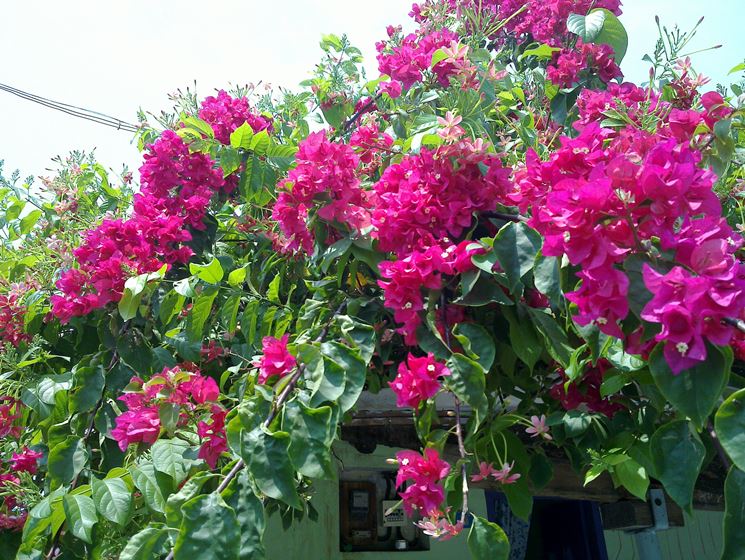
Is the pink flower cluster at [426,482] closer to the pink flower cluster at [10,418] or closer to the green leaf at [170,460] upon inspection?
the green leaf at [170,460]

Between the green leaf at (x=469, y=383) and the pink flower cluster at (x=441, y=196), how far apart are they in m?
0.25

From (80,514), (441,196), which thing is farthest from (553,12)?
(80,514)

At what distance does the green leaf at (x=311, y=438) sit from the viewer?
3.35 ft

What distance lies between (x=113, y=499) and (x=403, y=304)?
2.23ft

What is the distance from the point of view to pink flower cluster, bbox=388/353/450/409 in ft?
3.81

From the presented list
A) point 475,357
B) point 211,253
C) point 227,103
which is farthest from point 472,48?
point 475,357

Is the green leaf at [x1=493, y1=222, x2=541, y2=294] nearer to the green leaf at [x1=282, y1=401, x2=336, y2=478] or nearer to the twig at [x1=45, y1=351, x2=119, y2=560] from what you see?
the green leaf at [x1=282, y1=401, x2=336, y2=478]

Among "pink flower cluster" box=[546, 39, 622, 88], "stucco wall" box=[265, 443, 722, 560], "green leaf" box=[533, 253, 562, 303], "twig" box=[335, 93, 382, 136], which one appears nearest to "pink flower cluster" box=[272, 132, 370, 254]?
"green leaf" box=[533, 253, 562, 303]

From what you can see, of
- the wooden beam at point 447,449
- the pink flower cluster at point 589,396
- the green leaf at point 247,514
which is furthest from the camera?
the wooden beam at point 447,449

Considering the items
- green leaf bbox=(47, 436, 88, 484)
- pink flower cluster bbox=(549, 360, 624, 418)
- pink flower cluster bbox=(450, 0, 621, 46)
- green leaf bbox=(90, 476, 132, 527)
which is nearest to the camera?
green leaf bbox=(90, 476, 132, 527)

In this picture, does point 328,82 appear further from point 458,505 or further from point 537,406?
point 458,505

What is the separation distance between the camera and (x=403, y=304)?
124 centimetres

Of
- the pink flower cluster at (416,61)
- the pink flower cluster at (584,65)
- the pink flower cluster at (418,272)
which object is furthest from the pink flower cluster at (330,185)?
the pink flower cluster at (584,65)

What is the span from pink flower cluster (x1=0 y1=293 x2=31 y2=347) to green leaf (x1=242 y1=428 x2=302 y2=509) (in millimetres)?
1393
